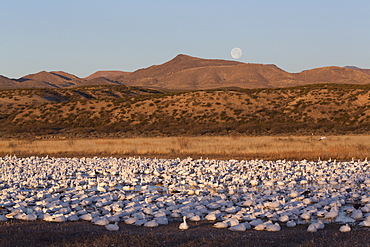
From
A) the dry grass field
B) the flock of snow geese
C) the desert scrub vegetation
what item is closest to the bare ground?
the flock of snow geese

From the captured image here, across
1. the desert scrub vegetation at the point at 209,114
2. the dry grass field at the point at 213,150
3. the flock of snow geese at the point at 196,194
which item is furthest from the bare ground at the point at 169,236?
the desert scrub vegetation at the point at 209,114

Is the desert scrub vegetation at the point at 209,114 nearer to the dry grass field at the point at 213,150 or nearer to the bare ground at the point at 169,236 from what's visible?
the dry grass field at the point at 213,150

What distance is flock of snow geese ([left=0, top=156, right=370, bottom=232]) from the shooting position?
10359mm

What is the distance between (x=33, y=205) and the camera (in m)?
12.5

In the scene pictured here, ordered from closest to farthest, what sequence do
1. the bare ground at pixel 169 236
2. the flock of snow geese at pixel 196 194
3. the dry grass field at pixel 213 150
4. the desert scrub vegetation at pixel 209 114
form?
the bare ground at pixel 169 236 < the flock of snow geese at pixel 196 194 < the dry grass field at pixel 213 150 < the desert scrub vegetation at pixel 209 114

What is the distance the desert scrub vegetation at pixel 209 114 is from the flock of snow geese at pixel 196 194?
86.2 ft

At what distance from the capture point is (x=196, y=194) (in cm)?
1370

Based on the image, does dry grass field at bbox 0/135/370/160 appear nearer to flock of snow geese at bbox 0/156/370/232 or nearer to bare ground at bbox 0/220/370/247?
flock of snow geese at bbox 0/156/370/232

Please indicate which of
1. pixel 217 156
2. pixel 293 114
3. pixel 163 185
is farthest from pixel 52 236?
pixel 293 114

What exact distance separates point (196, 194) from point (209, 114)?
45.1m

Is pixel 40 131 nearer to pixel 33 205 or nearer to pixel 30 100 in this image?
pixel 30 100

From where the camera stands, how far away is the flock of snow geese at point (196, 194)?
10.4 metres

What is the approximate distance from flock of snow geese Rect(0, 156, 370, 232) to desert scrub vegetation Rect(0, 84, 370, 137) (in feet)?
86.2

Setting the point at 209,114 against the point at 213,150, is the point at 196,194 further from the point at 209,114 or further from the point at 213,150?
the point at 209,114
